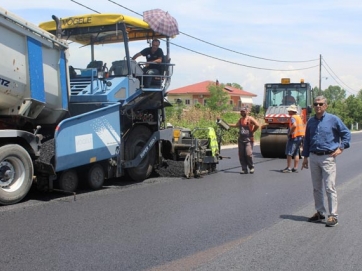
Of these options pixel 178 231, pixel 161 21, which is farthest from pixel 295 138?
pixel 178 231

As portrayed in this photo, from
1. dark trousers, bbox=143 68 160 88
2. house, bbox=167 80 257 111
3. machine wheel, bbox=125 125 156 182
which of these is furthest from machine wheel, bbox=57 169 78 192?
house, bbox=167 80 257 111

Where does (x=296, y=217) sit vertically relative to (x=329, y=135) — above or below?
below

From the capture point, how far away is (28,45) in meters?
7.30

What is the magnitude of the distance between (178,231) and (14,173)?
2.87 metres

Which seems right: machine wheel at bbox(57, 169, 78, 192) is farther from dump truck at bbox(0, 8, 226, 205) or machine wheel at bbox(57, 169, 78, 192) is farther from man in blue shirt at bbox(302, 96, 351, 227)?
man in blue shirt at bbox(302, 96, 351, 227)

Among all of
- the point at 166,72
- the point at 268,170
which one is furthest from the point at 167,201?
the point at 268,170

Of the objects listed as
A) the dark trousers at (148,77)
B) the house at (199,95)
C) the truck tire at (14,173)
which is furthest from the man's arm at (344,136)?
the house at (199,95)

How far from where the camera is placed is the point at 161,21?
962 centimetres

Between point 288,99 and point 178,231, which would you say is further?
point 288,99

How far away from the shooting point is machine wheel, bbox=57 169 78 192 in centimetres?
789

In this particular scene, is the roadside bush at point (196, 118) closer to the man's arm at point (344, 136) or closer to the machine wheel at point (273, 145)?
the machine wheel at point (273, 145)

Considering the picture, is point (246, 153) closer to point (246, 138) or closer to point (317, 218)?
point (246, 138)

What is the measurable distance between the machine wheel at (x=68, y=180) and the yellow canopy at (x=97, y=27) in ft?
9.29

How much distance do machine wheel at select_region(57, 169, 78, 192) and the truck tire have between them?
0.69 metres
